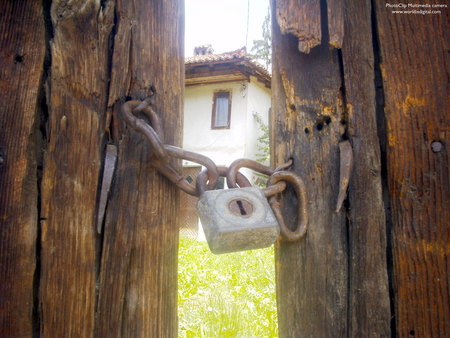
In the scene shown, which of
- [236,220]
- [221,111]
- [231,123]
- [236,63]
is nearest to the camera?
[236,220]

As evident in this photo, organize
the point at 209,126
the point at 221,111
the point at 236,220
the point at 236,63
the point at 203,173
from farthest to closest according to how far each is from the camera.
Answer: the point at 209,126, the point at 221,111, the point at 236,63, the point at 203,173, the point at 236,220

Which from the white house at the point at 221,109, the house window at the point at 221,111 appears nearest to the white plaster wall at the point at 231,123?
the white house at the point at 221,109

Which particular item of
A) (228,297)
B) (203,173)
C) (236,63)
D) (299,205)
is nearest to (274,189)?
(299,205)

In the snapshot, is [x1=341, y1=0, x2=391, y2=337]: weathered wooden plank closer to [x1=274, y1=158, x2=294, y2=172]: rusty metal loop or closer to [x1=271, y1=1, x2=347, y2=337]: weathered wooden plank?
[x1=271, y1=1, x2=347, y2=337]: weathered wooden plank

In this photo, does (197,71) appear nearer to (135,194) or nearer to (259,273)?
(259,273)

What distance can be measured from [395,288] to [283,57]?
595mm

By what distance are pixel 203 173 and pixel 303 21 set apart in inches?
16.6

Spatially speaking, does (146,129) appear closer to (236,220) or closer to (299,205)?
(236,220)

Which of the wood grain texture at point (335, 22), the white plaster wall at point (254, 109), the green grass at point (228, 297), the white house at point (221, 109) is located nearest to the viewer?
the wood grain texture at point (335, 22)

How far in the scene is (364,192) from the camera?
70 centimetres

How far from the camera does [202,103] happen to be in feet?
29.2

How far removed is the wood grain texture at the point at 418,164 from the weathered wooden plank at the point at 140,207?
509 millimetres

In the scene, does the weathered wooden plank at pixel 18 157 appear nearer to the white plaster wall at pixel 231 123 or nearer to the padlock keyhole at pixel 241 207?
the padlock keyhole at pixel 241 207

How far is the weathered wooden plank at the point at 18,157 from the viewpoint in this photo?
62 centimetres
